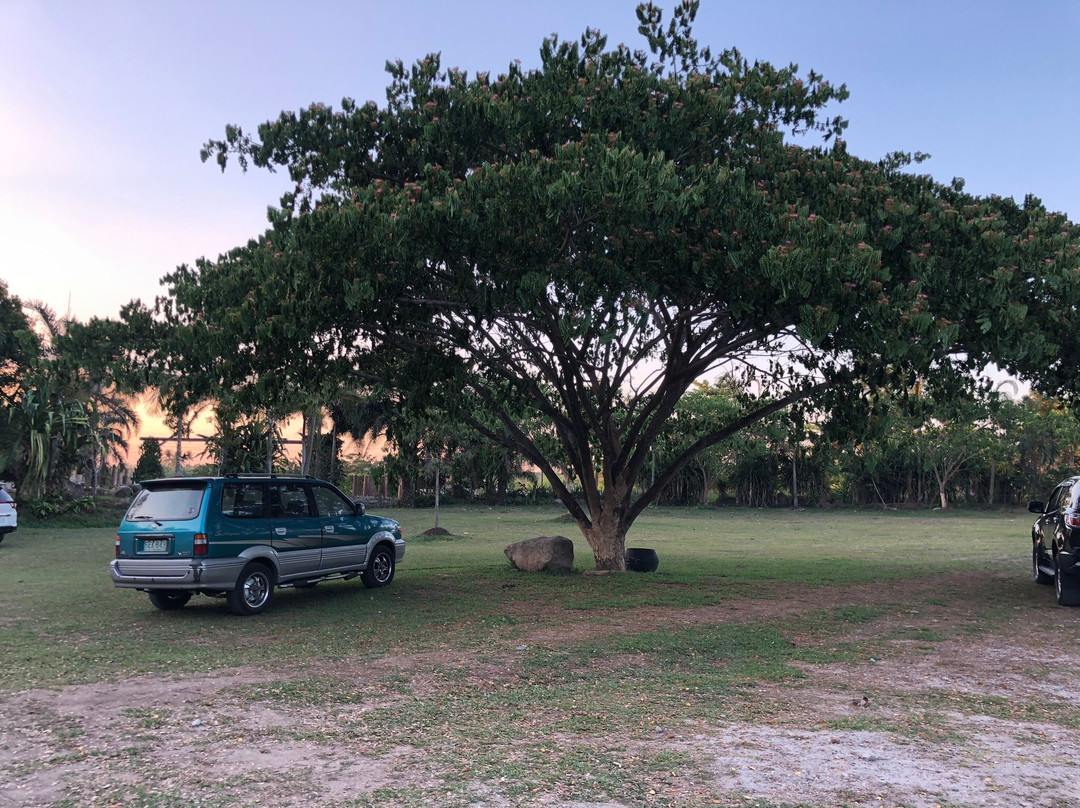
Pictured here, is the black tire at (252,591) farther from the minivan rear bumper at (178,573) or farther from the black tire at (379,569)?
the black tire at (379,569)

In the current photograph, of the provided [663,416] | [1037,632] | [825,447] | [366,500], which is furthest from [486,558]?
[366,500]

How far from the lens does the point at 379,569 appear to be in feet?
45.4

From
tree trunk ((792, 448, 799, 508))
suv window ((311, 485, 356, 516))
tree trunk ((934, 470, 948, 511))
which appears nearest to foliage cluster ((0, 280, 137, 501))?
suv window ((311, 485, 356, 516))

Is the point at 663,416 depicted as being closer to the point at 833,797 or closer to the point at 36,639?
the point at 36,639

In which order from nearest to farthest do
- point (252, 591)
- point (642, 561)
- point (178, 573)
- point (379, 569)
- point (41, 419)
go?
point (178, 573), point (252, 591), point (379, 569), point (642, 561), point (41, 419)

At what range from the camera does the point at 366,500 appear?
149ft

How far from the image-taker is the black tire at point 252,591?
1098 centimetres

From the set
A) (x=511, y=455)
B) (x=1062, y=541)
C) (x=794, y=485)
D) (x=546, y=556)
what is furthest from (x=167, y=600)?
(x=794, y=485)

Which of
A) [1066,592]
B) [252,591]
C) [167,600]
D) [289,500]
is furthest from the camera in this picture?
[1066,592]

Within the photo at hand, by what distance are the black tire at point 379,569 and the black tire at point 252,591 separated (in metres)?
2.14

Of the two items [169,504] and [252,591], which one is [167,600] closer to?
[252,591]

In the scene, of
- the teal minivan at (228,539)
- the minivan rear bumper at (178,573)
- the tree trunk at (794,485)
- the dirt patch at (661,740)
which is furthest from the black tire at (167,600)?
the tree trunk at (794,485)

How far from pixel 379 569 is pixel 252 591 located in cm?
279

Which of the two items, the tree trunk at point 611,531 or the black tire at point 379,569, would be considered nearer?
the black tire at point 379,569
